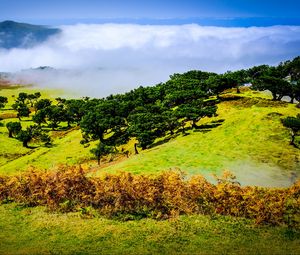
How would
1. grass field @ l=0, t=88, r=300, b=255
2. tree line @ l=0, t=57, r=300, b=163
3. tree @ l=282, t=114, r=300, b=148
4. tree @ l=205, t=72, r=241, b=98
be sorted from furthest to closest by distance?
tree @ l=205, t=72, r=241, b=98 < tree line @ l=0, t=57, r=300, b=163 < tree @ l=282, t=114, r=300, b=148 < grass field @ l=0, t=88, r=300, b=255

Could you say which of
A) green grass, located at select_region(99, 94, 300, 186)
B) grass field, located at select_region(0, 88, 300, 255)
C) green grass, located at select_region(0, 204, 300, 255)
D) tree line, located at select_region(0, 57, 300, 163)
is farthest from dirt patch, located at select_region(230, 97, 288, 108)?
green grass, located at select_region(0, 204, 300, 255)

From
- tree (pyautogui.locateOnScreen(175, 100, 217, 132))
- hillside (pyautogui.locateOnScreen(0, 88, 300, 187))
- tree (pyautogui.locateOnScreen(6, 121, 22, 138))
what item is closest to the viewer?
hillside (pyautogui.locateOnScreen(0, 88, 300, 187))

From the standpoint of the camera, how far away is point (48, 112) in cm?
15325

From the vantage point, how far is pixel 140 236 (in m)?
39.6

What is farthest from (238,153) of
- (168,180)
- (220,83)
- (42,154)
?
(42,154)

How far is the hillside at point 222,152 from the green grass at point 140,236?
13.6 m

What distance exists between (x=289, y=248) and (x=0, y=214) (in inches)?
1337

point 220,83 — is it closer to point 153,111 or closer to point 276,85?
point 276,85

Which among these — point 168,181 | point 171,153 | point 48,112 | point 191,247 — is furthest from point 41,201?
point 48,112

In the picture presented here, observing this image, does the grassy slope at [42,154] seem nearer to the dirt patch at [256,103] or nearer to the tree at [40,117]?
the tree at [40,117]

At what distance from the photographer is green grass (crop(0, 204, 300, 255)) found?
36438 millimetres

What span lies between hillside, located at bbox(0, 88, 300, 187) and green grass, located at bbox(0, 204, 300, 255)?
13.6 meters

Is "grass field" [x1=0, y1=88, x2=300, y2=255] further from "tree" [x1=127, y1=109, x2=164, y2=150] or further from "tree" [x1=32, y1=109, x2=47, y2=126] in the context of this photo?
"tree" [x1=32, y1=109, x2=47, y2=126]

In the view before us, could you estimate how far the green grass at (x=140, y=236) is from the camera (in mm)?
36438
